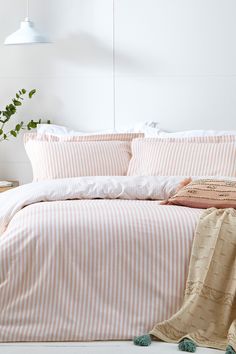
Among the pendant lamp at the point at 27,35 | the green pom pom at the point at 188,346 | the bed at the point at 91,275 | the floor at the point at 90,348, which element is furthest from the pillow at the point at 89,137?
the green pom pom at the point at 188,346

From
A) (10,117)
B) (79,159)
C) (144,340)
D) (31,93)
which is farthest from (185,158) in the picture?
(144,340)

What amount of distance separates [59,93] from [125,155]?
2.97 ft

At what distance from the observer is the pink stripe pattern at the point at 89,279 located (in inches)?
125

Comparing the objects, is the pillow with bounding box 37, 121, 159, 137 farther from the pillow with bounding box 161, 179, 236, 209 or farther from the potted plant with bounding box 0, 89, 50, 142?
the pillow with bounding box 161, 179, 236, 209

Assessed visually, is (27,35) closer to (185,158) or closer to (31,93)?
(31,93)

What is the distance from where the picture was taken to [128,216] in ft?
10.8

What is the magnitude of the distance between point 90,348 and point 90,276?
284mm

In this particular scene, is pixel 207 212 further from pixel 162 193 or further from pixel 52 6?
pixel 52 6

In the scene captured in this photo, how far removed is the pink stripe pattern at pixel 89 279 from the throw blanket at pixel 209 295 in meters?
0.06

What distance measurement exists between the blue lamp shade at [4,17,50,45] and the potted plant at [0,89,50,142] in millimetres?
362

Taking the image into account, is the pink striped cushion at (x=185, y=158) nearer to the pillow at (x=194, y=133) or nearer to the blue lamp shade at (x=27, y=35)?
the pillow at (x=194, y=133)

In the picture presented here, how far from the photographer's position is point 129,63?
18.1 ft

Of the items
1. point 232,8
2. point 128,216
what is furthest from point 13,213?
point 232,8

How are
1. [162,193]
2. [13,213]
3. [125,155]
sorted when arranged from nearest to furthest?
[13,213]
[162,193]
[125,155]
